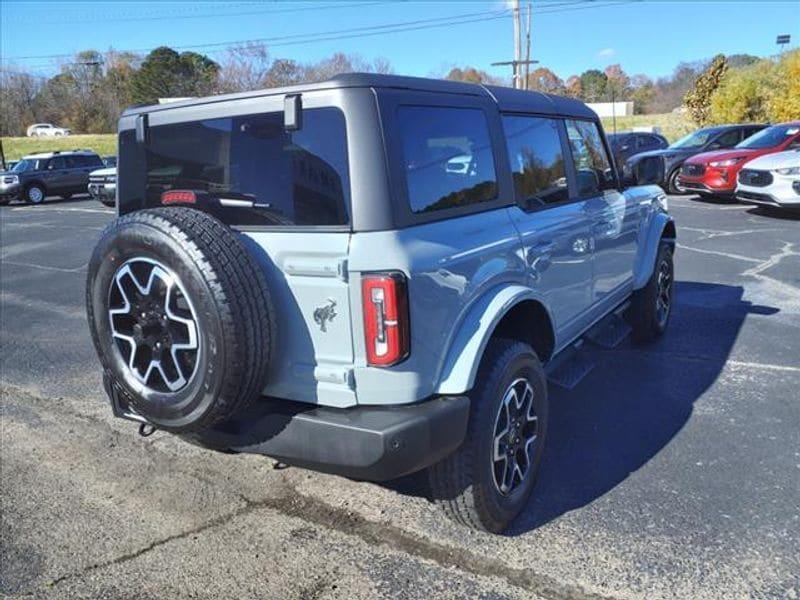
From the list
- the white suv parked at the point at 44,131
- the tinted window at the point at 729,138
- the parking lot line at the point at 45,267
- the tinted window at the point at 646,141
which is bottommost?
the parking lot line at the point at 45,267

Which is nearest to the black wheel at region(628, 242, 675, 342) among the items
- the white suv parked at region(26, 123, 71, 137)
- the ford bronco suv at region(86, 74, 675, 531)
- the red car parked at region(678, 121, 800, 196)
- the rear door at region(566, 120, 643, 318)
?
the rear door at region(566, 120, 643, 318)

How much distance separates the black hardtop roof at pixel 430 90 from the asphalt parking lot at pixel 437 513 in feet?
6.23

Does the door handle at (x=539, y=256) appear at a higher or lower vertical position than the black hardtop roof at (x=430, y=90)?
lower

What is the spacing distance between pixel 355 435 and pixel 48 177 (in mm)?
27450

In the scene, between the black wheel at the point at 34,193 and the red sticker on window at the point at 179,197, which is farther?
the black wheel at the point at 34,193

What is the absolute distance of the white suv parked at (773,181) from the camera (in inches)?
461

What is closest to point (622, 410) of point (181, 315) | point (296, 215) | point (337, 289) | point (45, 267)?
point (337, 289)

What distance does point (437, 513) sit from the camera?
3.26m

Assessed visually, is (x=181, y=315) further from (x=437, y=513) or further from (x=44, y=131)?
(x=44, y=131)

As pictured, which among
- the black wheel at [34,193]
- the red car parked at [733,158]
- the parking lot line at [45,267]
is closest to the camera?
the parking lot line at [45,267]

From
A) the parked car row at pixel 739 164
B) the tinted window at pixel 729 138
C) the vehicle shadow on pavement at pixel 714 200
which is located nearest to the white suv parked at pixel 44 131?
the parked car row at pixel 739 164

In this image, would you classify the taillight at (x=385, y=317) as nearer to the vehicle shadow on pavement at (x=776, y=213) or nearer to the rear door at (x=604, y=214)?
the rear door at (x=604, y=214)

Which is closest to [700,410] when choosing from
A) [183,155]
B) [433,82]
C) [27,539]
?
[433,82]

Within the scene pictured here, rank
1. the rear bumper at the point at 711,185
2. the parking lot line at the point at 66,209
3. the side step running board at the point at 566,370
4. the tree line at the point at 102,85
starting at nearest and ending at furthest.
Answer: the side step running board at the point at 566,370 < the rear bumper at the point at 711,185 < the parking lot line at the point at 66,209 < the tree line at the point at 102,85
